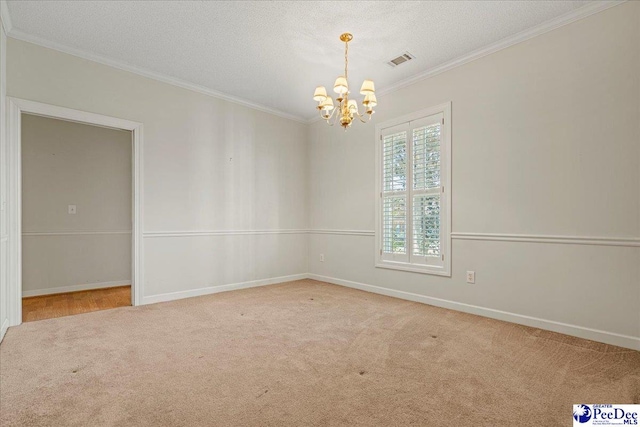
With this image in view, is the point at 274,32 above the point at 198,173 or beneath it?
above

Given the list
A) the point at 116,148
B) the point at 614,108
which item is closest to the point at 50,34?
the point at 116,148

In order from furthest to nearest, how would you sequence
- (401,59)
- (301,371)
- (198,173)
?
(198,173) → (401,59) → (301,371)

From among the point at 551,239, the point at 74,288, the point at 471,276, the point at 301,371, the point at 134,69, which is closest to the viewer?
the point at 301,371

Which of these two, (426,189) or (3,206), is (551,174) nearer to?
(426,189)

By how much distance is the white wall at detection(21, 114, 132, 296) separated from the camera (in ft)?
14.9

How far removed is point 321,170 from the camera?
18.0 ft

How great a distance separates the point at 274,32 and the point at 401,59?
1434 millimetres

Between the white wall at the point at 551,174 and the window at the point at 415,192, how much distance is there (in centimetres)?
12

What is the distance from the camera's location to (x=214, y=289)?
15.0 feet

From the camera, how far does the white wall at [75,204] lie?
453 cm

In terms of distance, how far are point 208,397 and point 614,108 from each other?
144 inches

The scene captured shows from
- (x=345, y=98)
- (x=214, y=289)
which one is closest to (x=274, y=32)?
(x=345, y=98)

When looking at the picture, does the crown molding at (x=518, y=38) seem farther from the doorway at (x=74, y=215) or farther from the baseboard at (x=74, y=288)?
the baseboard at (x=74, y=288)

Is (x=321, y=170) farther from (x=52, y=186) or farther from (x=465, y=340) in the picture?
(x=52, y=186)
